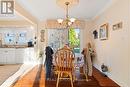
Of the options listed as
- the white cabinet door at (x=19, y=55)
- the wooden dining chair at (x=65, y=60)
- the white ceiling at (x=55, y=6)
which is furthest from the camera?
the white cabinet door at (x=19, y=55)

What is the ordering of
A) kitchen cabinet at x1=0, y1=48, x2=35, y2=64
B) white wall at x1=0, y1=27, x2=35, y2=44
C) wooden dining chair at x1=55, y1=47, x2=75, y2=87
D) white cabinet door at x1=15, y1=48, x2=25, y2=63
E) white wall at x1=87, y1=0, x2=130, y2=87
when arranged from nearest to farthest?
1. white wall at x1=87, y1=0, x2=130, y2=87
2. wooden dining chair at x1=55, y1=47, x2=75, y2=87
3. kitchen cabinet at x1=0, y1=48, x2=35, y2=64
4. white cabinet door at x1=15, y1=48, x2=25, y2=63
5. white wall at x1=0, y1=27, x2=35, y2=44

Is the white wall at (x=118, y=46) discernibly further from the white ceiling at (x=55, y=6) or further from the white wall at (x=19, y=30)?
the white wall at (x=19, y=30)

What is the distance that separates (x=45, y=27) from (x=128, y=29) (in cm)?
602

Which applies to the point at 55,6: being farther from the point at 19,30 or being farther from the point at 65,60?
the point at 19,30

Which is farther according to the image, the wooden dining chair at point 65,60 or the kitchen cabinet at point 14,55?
the kitchen cabinet at point 14,55

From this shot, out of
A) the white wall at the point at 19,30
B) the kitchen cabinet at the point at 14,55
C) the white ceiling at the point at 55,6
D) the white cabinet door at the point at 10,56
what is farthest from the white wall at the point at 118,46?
the white wall at the point at 19,30

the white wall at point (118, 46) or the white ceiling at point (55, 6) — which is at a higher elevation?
the white ceiling at point (55, 6)

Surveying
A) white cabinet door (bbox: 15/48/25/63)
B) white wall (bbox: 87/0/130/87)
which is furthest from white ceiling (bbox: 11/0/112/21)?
white cabinet door (bbox: 15/48/25/63)

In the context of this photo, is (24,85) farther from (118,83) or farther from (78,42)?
(78,42)

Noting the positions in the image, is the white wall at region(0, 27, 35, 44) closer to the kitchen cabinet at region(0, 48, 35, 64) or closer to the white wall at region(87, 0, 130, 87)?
the kitchen cabinet at region(0, 48, 35, 64)

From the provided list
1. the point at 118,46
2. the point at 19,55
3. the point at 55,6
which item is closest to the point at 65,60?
the point at 118,46

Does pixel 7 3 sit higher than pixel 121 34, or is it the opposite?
pixel 7 3

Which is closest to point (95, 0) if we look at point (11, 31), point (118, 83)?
point (118, 83)

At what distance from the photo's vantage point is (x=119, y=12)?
5.04 metres
